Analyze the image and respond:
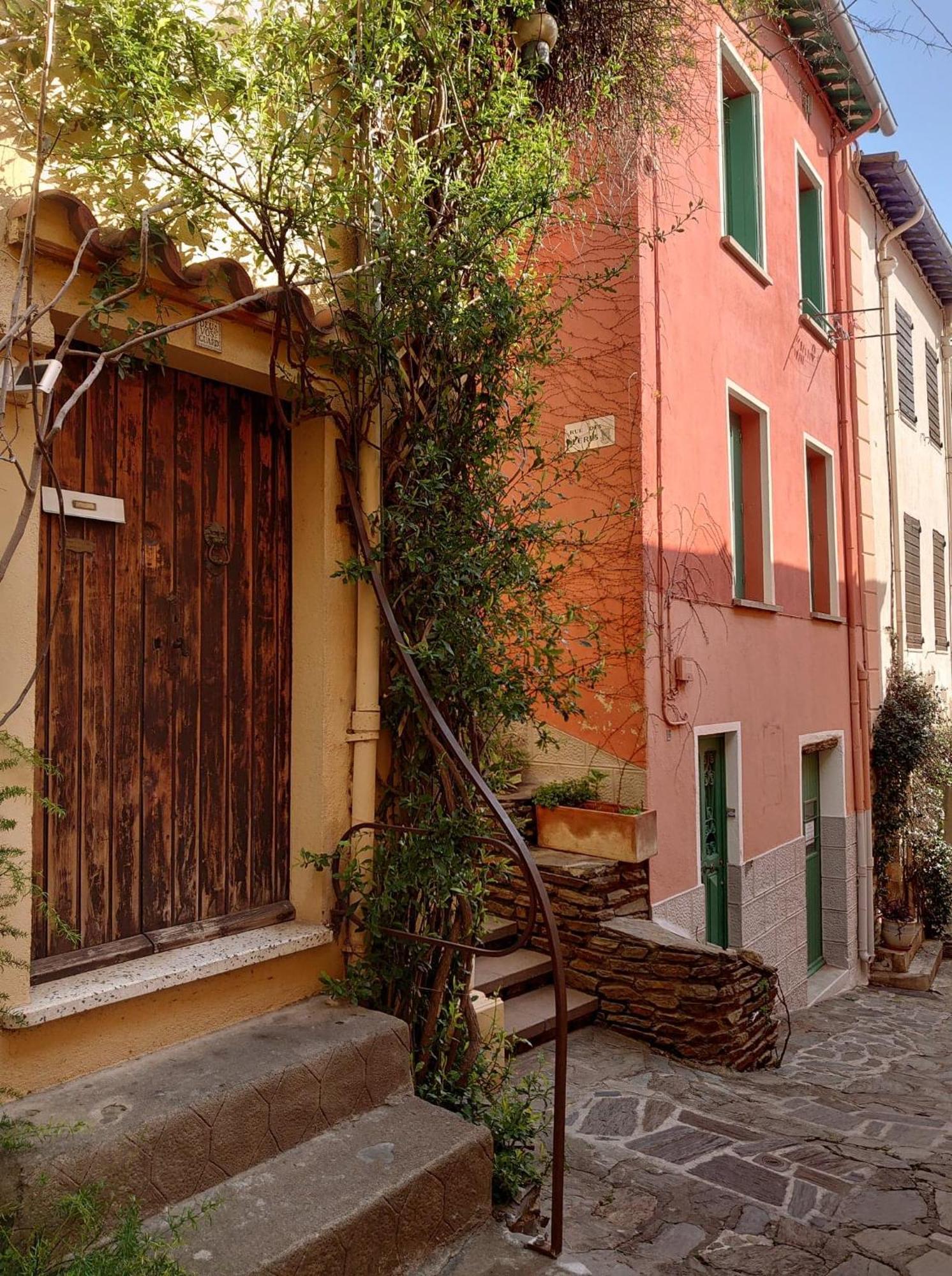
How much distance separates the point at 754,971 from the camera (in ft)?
18.5

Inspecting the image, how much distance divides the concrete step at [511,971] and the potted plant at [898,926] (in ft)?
20.3

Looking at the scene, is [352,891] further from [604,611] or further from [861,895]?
[861,895]

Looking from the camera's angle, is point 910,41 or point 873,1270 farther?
point 910,41

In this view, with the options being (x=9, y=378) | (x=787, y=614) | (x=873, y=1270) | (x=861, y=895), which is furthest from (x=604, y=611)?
(x=861, y=895)

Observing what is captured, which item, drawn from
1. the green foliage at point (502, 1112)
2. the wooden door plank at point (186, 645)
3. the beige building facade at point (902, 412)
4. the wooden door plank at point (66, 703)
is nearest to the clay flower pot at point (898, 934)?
the beige building facade at point (902, 412)

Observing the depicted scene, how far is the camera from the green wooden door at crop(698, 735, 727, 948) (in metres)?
7.21

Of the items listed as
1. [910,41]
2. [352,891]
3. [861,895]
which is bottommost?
[861,895]

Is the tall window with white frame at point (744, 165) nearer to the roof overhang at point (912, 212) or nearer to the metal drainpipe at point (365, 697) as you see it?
the roof overhang at point (912, 212)

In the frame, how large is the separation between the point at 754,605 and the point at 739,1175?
463 cm

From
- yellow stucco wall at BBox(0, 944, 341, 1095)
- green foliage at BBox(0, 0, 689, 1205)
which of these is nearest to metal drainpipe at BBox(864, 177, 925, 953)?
green foliage at BBox(0, 0, 689, 1205)

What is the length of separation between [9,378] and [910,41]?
12.0 feet

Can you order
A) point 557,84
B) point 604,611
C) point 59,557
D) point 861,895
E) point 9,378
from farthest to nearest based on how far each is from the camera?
point 861,895 < point 604,611 < point 557,84 < point 59,557 < point 9,378

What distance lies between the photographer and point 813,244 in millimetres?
10000

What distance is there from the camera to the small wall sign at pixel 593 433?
6.46 metres
